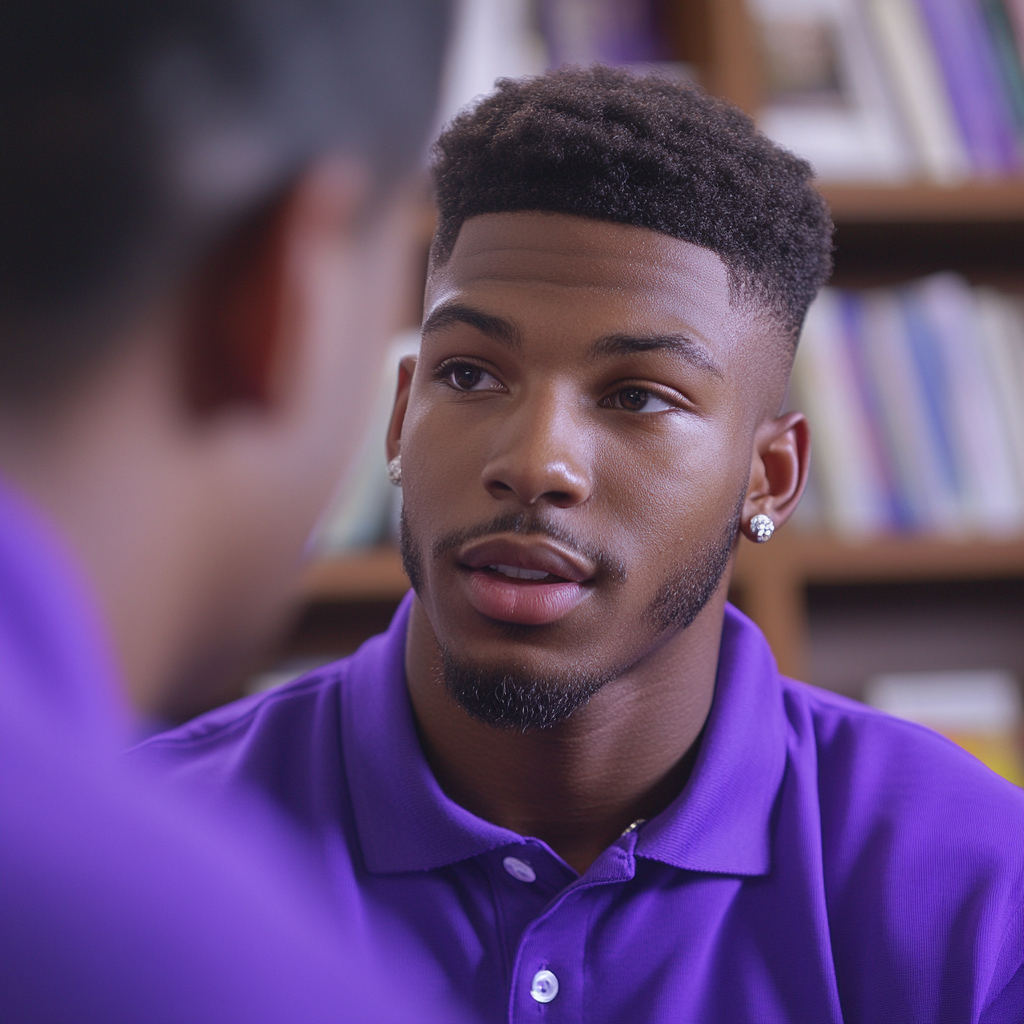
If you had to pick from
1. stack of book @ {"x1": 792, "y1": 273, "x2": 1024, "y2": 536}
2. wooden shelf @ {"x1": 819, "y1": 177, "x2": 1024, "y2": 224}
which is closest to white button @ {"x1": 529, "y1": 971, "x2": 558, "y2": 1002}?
stack of book @ {"x1": 792, "y1": 273, "x2": 1024, "y2": 536}

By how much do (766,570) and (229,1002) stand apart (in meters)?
1.24

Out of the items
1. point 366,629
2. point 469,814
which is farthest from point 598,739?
point 366,629

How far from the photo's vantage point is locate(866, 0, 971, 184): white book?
1.50 m

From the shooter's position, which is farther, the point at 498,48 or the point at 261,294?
the point at 498,48

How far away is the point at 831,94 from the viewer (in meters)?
1.52

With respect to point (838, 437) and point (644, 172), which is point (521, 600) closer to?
point (644, 172)

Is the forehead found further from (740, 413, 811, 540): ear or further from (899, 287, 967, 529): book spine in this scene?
(899, 287, 967, 529): book spine

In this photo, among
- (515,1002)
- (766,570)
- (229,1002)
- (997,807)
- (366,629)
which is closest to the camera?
(229,1002)

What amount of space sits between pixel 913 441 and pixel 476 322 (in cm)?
85

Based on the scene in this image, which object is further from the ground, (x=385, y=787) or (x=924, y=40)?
(x=924, y=40)

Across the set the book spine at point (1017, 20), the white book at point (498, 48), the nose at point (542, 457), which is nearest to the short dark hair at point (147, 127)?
the nose at point (542, 457)

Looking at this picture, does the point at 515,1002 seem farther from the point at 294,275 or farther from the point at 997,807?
the point at 294,275

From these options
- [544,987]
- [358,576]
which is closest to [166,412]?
[544,987]

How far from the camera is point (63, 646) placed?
11.1 inches
